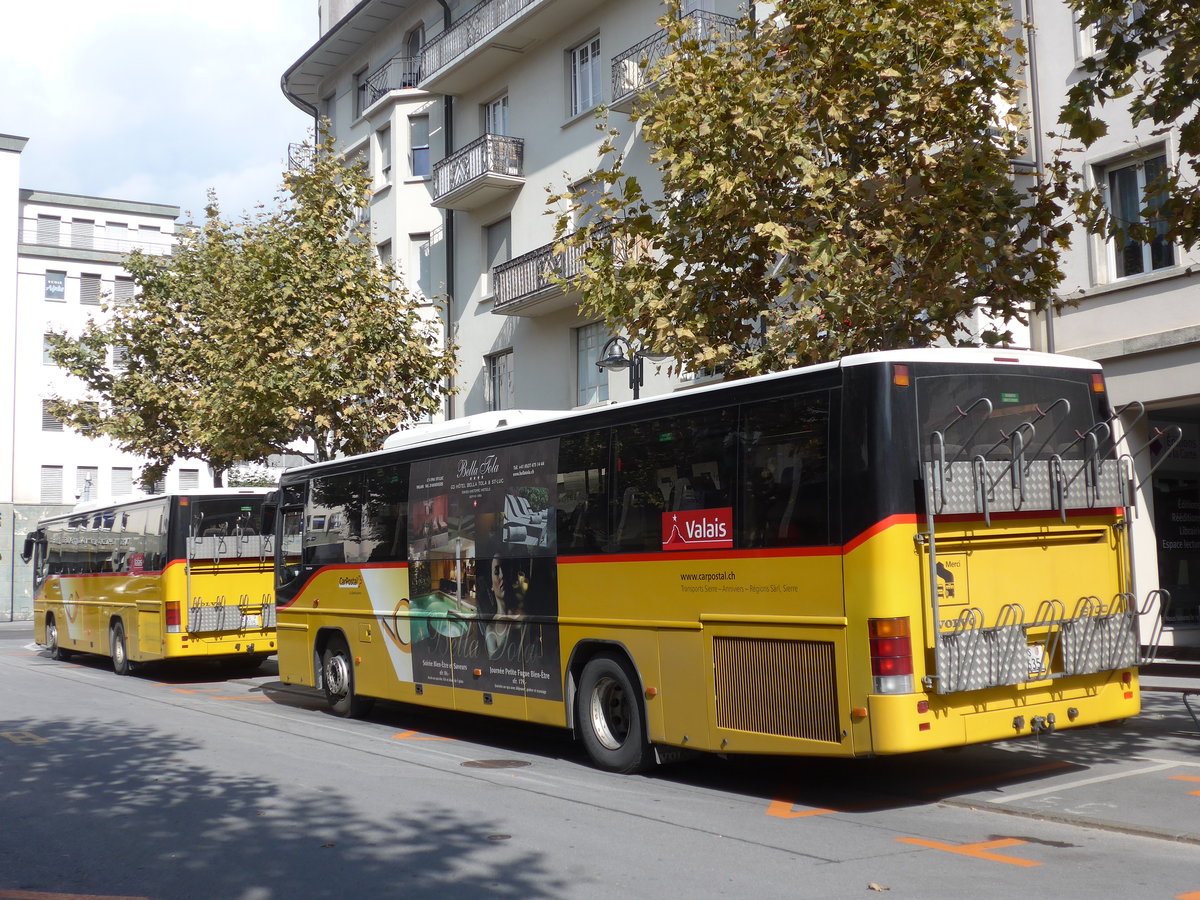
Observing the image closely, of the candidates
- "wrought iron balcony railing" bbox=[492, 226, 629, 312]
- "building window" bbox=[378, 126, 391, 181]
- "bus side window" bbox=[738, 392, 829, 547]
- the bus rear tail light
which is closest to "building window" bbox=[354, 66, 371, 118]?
"building window" bbox=[378, 126, 391, 181]

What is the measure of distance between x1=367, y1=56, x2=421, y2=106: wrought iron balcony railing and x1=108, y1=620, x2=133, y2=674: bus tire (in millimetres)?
16306

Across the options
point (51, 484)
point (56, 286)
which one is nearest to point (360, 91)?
point (56, 286)

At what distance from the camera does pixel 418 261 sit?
103 feet

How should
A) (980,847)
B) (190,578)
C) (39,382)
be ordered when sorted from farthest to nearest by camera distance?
(39,382)
(190,578)
(980,847)

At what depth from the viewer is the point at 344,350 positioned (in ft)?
72.2

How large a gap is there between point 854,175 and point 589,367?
Result: 483 inches

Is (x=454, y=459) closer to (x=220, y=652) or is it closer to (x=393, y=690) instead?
(x=393, y=690)

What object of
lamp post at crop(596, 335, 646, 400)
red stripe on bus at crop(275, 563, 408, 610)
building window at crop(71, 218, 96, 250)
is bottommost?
red stripe on bus at crop(275, 563, 408, 610)

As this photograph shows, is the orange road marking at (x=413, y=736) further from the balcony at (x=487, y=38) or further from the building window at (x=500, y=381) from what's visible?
the balcony at (x=487, y=38)

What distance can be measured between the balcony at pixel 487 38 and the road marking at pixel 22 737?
17928mm

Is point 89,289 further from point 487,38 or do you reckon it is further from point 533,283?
point 533,283

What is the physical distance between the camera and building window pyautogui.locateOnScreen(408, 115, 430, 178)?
104 ft

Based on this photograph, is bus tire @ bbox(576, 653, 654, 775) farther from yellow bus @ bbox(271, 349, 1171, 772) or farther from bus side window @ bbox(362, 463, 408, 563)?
bus side window @ bbox(362, 463, 408, 563)

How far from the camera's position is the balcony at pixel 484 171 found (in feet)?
89.4
